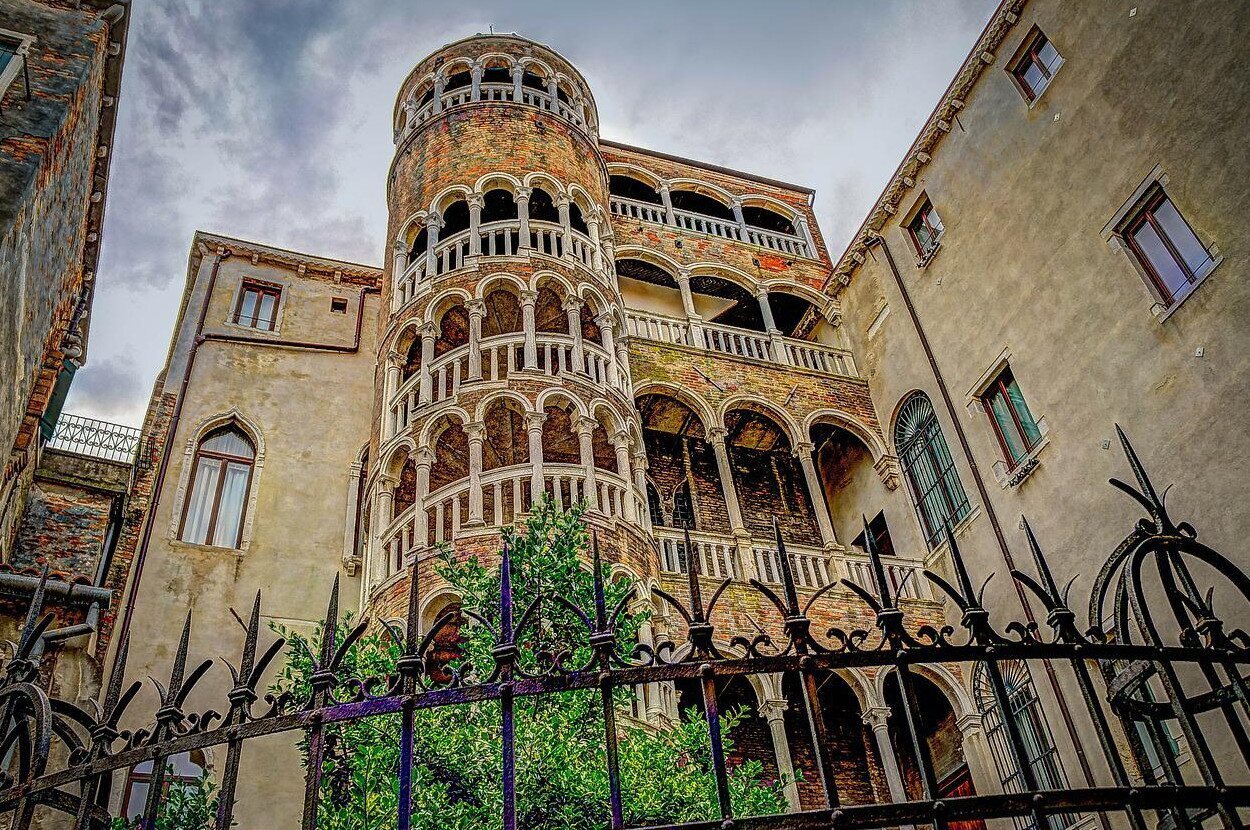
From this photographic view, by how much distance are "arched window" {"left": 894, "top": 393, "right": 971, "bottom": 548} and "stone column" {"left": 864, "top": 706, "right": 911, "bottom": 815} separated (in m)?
3.40

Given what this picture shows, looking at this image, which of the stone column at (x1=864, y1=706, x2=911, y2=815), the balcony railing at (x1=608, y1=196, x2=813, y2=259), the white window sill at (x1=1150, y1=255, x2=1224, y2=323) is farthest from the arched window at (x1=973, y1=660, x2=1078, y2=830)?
the balcony railing at (x1=608, y1=196, x2=813, y2=259)

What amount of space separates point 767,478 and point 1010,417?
5.03 m

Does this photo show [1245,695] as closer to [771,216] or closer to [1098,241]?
[1098,241]

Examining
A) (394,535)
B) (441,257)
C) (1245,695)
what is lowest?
(1245,695)

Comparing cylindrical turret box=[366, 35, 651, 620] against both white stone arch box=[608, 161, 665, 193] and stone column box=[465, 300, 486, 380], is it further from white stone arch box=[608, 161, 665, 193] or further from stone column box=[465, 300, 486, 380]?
white stone arch box=[608, 161, 665, 193]

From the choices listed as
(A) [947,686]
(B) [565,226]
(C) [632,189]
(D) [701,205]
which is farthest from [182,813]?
(D) [701,205]

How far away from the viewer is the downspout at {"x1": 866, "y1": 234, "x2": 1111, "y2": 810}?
12.5 meters

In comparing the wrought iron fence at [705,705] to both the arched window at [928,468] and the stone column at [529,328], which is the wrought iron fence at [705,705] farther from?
the arched window at [928,468]

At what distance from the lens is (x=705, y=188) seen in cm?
2345

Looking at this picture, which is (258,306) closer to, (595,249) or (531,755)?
(595,249)

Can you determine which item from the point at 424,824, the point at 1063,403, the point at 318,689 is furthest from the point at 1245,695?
the point at 1063,403

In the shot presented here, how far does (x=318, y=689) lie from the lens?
407cm

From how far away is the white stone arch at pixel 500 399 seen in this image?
14.5 meters

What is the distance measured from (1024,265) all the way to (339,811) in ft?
41.7
